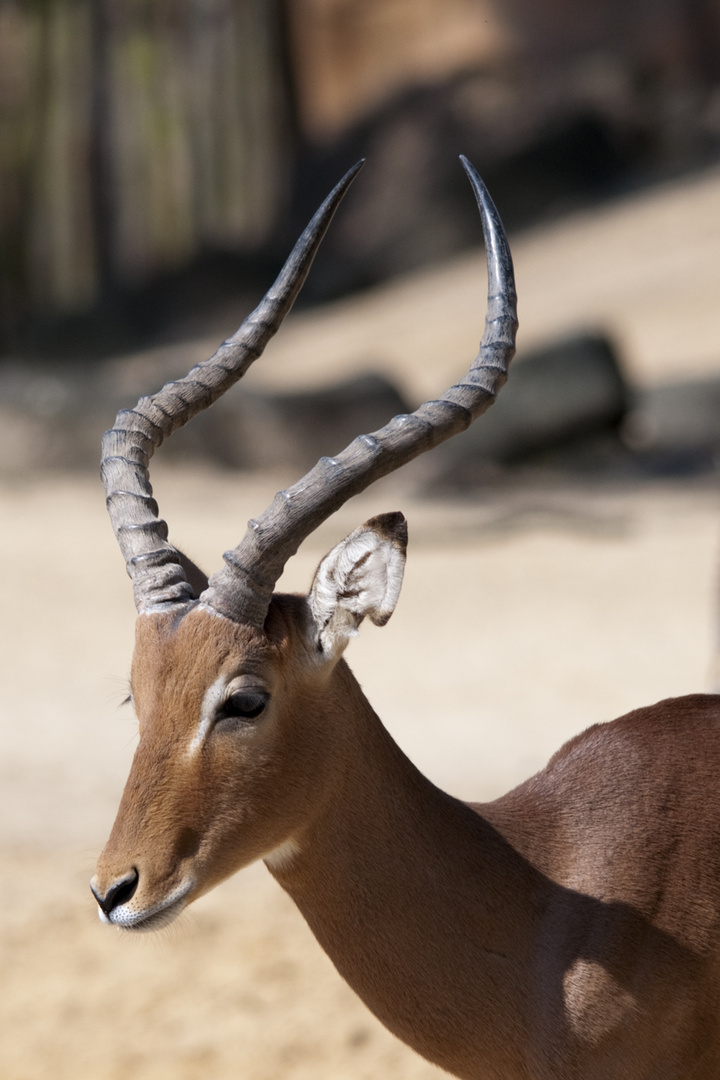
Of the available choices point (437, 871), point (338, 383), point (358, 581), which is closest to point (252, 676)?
point (358, 581)

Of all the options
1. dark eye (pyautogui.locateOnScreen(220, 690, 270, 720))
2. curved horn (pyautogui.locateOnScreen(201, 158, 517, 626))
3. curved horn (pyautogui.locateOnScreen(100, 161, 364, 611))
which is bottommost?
dark eye (pyautogui.locateOnScreen(220, 690, 270, 720))

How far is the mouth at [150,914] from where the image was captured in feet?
9.53

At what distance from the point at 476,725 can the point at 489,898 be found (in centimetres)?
501

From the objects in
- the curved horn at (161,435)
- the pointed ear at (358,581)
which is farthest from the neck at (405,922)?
the curved horn at (161,435)

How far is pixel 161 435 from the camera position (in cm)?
367

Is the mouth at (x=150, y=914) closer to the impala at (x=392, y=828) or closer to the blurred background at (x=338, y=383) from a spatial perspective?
the impala at (x=392, y=828)

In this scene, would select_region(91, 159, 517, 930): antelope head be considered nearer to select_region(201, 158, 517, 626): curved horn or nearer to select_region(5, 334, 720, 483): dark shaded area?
select_region(201, 158, 517, 626): curved horn

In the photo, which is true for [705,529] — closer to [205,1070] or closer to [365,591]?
[205,1070]

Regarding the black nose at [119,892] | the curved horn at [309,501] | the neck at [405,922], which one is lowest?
the neck at [405,922]

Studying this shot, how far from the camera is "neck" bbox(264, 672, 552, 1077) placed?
10.7 feet

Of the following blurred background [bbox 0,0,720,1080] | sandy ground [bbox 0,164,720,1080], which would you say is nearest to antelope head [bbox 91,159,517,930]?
sandy ground [bbox 0,164,720,1080]

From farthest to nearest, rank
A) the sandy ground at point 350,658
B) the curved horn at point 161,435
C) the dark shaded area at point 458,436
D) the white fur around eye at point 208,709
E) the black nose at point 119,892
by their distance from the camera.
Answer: the dark shaded area at point 458,436 < the sandy ground at point 350,658 < the curved horn at point 161,435 < the white fur around eye at point 208,709 < the black nose at point 119,892

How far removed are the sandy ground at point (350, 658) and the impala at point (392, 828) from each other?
25.9 inches

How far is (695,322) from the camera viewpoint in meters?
20.8
